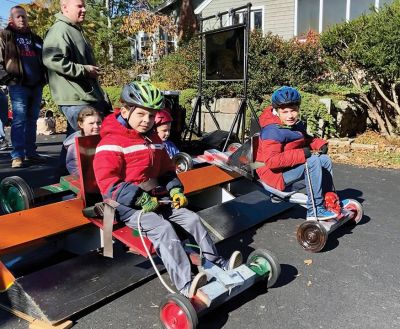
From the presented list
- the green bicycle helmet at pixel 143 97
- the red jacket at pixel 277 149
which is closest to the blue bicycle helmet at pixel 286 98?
the red jacket at pixel 277 149

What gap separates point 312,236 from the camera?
13.5 feet

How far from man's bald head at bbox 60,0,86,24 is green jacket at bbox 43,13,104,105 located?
52 millimetres

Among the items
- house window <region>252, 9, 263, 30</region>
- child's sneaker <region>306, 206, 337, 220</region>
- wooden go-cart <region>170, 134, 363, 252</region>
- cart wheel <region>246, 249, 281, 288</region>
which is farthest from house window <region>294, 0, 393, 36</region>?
cart wheel <region>246, 249, 281, 288</region>

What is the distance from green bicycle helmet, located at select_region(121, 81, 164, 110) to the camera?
3.22m

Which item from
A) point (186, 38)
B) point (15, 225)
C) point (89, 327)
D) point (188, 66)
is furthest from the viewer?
point (186, 38)

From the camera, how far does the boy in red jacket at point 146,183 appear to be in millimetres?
3057

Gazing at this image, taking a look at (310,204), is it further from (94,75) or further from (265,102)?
(265,102)

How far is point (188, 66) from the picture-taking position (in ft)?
39.4

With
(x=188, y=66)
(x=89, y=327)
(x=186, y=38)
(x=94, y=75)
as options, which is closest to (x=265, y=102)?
(x=188, y=66)

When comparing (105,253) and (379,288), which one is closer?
(105,253)

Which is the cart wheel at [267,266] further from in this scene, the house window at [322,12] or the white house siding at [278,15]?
the white house siding at [278,15]

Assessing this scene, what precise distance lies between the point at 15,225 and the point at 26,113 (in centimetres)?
434

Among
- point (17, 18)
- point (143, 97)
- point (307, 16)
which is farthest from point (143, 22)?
point (143, 97)

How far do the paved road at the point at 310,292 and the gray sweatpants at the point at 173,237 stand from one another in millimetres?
369
